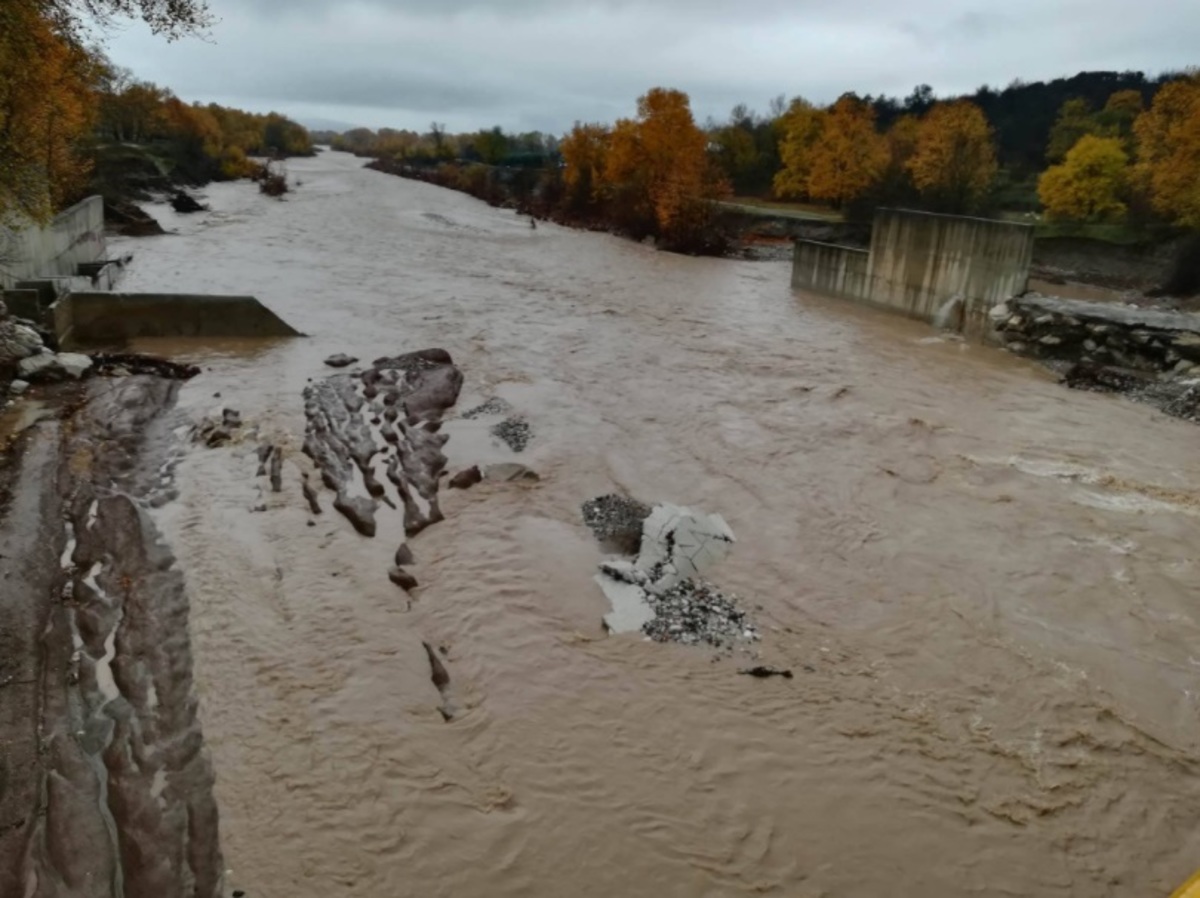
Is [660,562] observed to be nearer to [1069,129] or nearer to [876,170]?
[876,170]

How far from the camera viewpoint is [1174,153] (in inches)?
1635

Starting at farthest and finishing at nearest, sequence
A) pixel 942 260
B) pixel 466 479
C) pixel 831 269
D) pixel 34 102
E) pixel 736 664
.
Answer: pixel 831 269, pixel 942 260, pixel 34 102, pixel 466 479, pixel 736 664

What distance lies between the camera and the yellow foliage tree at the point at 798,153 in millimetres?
67500

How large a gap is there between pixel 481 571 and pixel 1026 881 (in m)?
7.27

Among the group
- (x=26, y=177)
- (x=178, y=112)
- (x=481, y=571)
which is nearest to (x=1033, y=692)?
(x=481, y=571)

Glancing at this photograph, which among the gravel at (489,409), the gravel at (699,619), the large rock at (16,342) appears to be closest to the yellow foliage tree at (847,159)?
the gravel at (489,409)

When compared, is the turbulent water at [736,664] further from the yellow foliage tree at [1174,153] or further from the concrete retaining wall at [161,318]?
the yellow foliage tree at [1174,153]

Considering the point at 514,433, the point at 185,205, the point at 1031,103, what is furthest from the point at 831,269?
the point at 1031,103

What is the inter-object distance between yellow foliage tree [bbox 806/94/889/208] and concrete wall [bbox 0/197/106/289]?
154 feet

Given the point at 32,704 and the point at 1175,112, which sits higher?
the point at 1175,112

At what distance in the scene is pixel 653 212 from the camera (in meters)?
54.1

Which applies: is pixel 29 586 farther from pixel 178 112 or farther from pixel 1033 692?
pixel 178 112

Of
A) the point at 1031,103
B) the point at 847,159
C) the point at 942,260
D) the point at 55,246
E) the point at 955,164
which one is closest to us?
the point at 55,246

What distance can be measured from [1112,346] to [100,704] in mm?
25948
